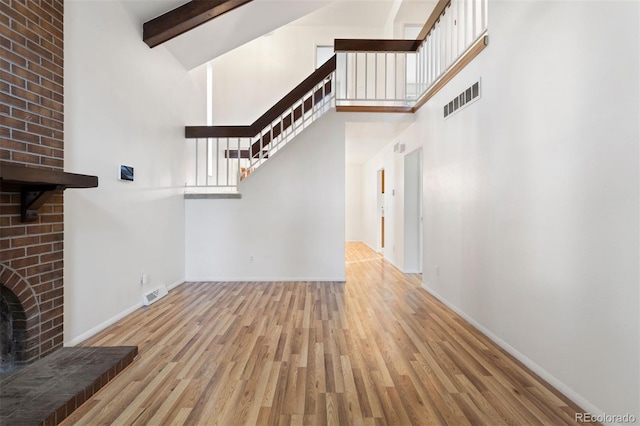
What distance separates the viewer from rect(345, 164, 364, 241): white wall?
978 cm

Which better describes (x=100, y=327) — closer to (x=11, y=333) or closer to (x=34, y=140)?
(x=11, y=333)

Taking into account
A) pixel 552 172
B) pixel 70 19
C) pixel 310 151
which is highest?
pixel 70 19

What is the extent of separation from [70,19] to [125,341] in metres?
2.65

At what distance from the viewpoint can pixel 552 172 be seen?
1.99 metres

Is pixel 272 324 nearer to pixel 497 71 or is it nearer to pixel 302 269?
pixel 302 269

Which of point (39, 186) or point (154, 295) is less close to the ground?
point (39, 186)

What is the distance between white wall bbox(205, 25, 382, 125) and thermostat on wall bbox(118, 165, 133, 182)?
154 inches

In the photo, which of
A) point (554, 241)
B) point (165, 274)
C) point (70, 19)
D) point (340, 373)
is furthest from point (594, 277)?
point (165, 274)

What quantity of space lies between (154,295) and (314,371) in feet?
8.32

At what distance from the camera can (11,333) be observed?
2.11 m

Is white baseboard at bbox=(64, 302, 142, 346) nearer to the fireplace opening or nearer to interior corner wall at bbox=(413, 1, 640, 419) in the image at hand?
the fireplace opening

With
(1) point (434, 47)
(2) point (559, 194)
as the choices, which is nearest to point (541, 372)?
(2) point (559, 194)

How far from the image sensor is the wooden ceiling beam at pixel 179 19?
11.8 feet

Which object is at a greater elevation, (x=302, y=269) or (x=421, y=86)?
(x=421, y=86)
